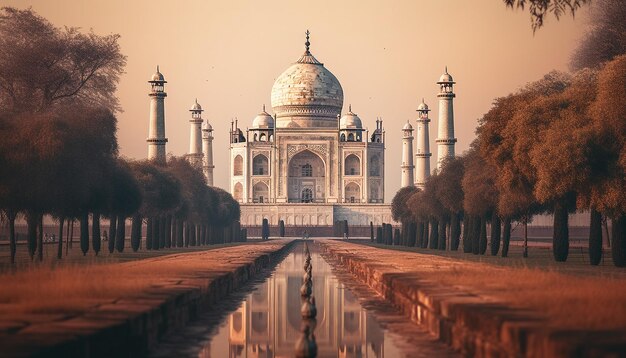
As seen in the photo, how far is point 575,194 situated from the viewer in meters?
40.8

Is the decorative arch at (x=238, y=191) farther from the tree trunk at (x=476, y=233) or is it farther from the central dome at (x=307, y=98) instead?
the tree trunk at (x=476, y=233)

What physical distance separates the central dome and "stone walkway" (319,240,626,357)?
117726 millimetres

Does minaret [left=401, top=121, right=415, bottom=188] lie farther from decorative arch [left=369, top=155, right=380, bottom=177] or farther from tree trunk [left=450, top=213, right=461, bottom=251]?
Result: tree trunk [left=450, top=213, right=461, bottom=251]

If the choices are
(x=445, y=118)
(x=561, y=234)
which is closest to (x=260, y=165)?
(x=445, y=118)

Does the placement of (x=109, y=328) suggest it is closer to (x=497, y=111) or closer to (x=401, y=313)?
(x=401, y=313)

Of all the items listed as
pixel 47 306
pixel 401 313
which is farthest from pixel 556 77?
pixel 47 306

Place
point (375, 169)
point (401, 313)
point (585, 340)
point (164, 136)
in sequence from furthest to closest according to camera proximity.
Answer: point (375, 169) < point (164, 136) < point (401, 313) < point (585, 340)

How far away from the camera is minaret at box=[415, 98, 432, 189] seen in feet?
391

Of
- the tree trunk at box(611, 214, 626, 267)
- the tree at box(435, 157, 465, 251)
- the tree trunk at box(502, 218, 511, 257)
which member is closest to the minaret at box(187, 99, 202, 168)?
the tree at box(435, 157, 465, 251)

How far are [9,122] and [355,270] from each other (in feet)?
45.9

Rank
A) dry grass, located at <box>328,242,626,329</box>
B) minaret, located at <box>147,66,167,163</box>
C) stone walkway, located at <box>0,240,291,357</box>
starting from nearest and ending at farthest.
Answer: stone walkway, located at <box>0,240,291,357</box>, dry grass, located at <box>328,242,626,329</box>, minaret, located at <box>147,66,167,163</box>

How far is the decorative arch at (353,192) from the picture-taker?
447 feet

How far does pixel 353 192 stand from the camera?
137000mm

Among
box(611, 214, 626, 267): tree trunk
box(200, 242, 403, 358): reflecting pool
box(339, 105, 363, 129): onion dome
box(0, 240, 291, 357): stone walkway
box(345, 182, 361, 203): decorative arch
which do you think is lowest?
box(200, 242, 403, 358): reflecting pool
